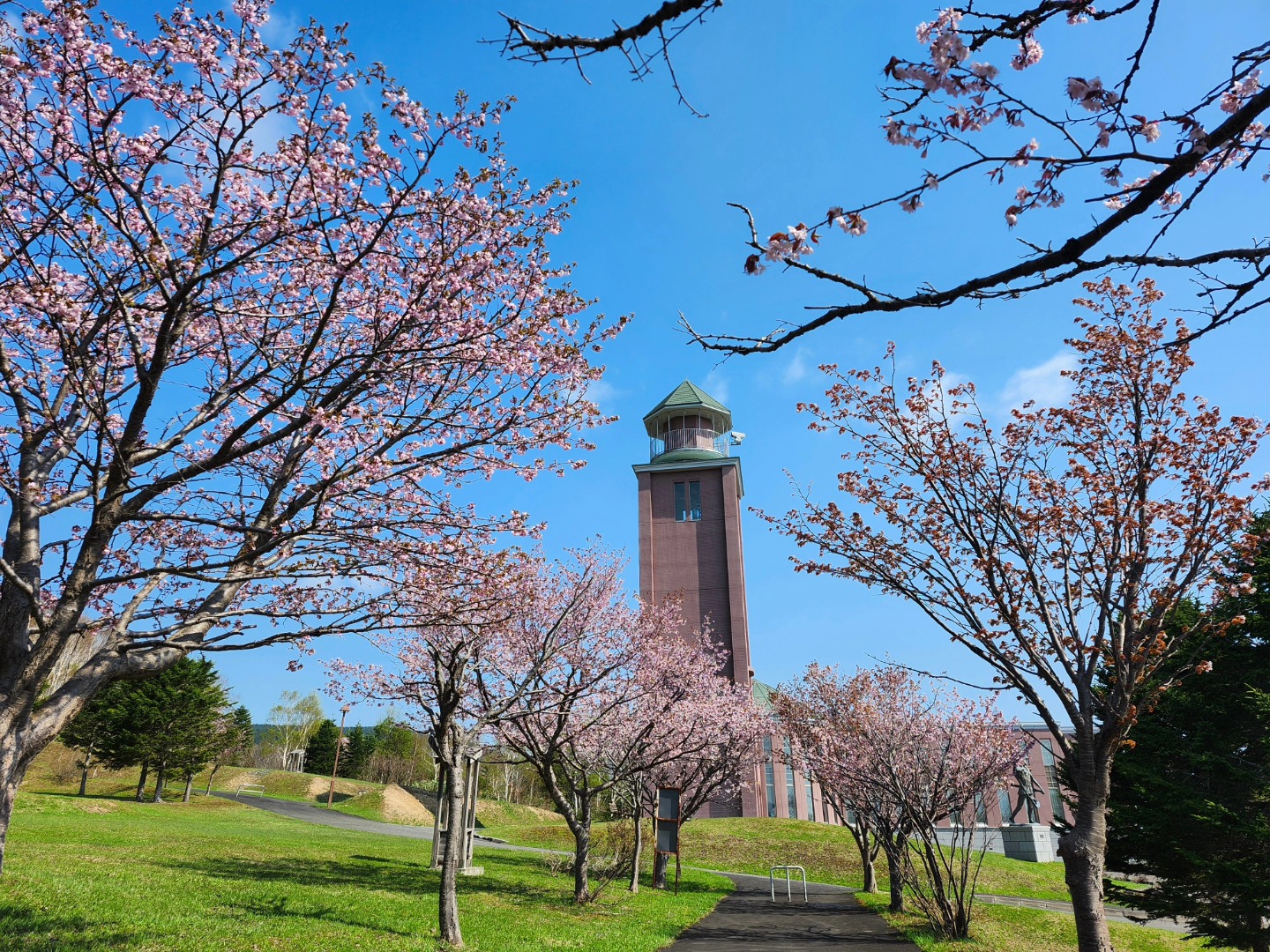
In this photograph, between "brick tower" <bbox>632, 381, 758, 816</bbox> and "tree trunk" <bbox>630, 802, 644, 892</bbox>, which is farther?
"brick tower" <bbox>632, 381, 758, 816</bbox>

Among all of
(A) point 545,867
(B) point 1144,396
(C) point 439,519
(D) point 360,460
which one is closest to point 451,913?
(C) point 439,519

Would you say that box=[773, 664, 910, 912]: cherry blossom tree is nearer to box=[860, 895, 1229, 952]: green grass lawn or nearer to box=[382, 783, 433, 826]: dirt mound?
box=[860, 895, 1229, 952]: green grass lawn

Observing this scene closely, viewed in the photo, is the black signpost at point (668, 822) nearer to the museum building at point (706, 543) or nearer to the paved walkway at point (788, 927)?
the paved walkway at point (788, 927)

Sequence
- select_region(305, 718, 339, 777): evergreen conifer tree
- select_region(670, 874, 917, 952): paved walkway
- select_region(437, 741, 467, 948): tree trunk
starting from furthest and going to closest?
select_region(305, 718, 339, 777): evergreen conifer tree < select_region(670, 874, 917, 952): paved walkway < select_region(437, 741, 467, 948): tree trunk

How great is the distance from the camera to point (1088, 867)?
23.7 ft

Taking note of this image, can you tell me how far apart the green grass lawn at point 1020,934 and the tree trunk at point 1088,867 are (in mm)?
5216

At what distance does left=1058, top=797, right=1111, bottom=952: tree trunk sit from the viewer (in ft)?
23.0

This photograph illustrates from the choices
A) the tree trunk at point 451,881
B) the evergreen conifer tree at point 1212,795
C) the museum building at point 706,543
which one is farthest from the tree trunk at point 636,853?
the museum building at point 706,543

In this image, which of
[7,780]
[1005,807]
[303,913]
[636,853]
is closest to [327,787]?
[636,853]

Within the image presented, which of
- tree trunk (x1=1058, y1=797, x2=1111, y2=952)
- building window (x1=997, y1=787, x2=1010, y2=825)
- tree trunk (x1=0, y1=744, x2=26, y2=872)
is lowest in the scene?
building window (x1=997, y1=787, x2=1010, y2=825)

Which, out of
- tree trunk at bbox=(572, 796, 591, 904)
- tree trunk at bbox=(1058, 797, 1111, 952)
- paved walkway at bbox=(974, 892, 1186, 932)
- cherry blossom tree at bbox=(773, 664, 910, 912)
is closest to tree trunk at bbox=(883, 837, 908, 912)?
cherry blossom tree at bbox=(773, 664, 910, 912)

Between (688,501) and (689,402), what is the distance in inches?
269

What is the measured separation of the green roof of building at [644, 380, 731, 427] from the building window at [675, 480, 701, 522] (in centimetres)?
526

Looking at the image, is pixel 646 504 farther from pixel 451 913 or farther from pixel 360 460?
pixel 360 460
